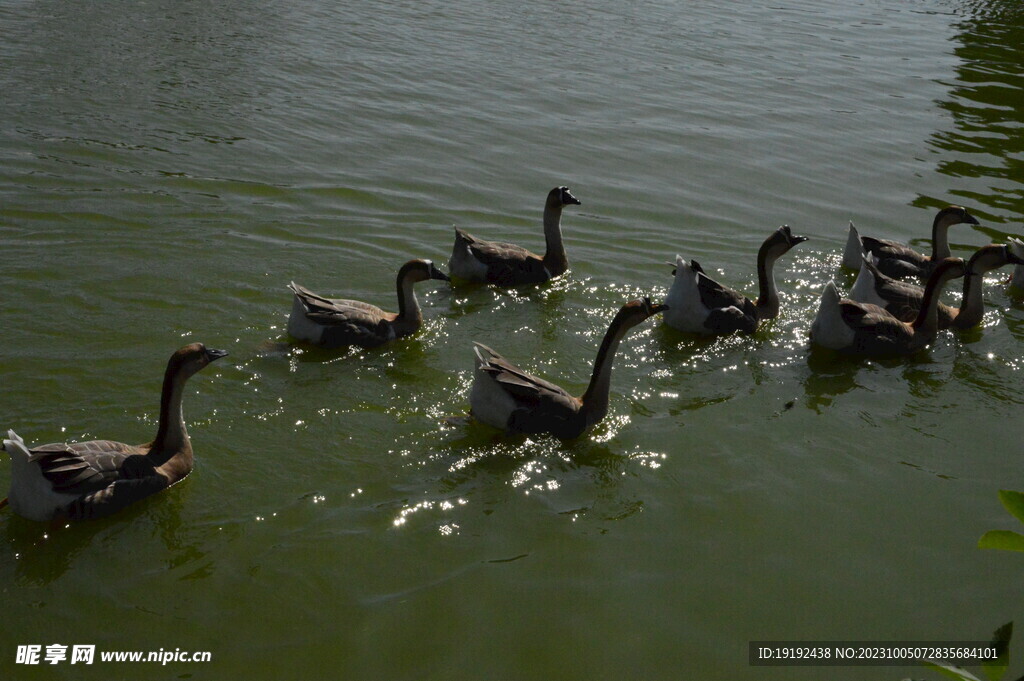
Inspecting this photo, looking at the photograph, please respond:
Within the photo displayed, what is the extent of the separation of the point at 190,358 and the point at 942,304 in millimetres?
8838

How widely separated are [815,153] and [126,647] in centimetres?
1464

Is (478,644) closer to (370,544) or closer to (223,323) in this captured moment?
(370,544)

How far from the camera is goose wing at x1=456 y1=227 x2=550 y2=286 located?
11.6 meters

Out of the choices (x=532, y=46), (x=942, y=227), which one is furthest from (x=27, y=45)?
(x=942, y=227)

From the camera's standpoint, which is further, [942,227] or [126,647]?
[942,227]

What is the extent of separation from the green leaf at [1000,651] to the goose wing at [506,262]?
376 inches

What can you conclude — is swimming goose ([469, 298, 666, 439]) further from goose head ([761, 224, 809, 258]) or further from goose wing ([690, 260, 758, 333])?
goose head ([761, 224, 809, 258])

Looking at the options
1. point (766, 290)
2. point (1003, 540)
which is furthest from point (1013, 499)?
point (766, 290)

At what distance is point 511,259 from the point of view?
11.8 metres

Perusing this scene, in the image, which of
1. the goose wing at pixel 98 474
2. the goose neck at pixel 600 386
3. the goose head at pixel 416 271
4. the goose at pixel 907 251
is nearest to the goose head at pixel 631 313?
the goose neck at pixel 600 386

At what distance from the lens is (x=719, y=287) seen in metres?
10.7

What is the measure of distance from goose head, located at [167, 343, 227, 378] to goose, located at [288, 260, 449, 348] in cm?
194

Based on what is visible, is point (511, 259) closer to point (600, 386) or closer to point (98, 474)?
point (600, 386)

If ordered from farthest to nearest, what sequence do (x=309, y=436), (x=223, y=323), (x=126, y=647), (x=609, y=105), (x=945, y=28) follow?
1. (x=945, y=28)
2. (x=609, y=105)
3. (x=223, y=323)
4. (x=309, y=436)
5. (x=126, y=647)
